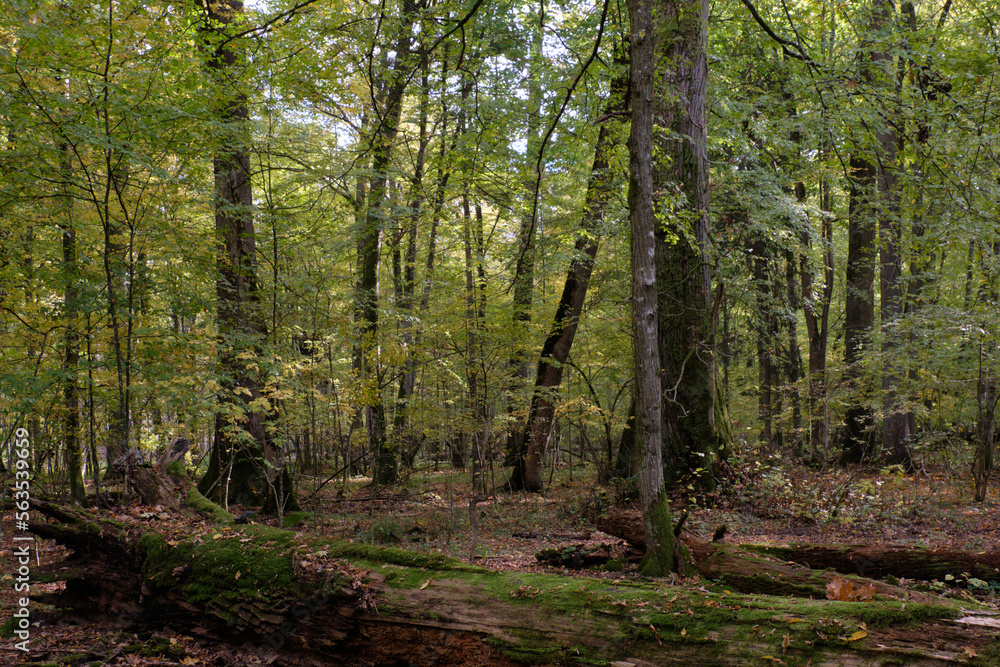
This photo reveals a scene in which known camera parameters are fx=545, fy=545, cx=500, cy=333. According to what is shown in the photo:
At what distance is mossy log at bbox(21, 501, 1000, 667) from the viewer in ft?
8.32

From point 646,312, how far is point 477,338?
3990 millimetres

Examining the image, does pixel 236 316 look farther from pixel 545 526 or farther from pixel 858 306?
pixel 858 306

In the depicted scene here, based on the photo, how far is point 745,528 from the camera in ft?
23.6

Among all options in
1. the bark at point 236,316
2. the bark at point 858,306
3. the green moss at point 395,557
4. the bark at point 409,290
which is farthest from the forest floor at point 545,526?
the bark at point 858,306

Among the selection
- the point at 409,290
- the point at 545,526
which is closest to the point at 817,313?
the point at 545,526

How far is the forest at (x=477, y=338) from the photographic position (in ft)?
11.6

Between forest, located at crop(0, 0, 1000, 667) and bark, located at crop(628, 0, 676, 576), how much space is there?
3 cm

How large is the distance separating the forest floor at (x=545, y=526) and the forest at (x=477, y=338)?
0.23 ft

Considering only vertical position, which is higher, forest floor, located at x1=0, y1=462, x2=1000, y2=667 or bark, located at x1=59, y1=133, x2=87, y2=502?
bark, located at x1=59, y1=133, x2=87, y2=502

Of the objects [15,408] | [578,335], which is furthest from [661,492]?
[578,335]

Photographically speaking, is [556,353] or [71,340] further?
[556,353]

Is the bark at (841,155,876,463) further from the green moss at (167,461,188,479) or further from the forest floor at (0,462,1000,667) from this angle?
the green moss at (167,461,188,479)

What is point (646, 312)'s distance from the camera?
14.1ft

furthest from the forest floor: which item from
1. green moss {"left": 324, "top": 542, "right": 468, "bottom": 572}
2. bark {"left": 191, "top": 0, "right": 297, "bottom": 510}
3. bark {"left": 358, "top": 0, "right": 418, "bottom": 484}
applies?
bark {"left": 358, "top": 0, "right": 418, "bottom": 484}
